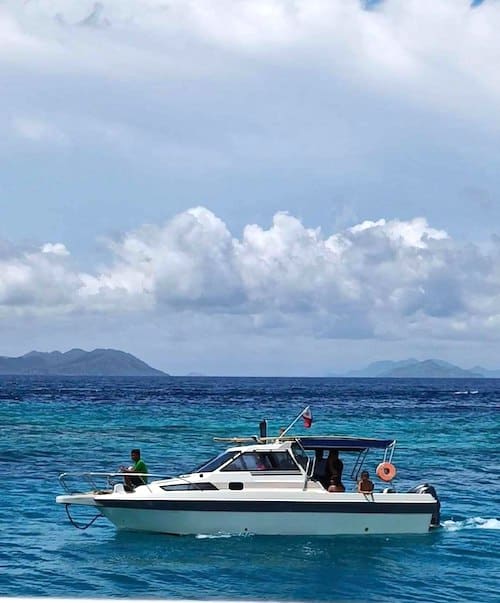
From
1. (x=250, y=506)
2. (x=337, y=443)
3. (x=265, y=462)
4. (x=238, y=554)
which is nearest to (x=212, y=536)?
(x=250, y=506)

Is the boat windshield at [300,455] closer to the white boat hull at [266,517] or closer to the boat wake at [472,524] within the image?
the white boat hull at [266,517]

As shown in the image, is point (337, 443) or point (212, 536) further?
point (337, 443)

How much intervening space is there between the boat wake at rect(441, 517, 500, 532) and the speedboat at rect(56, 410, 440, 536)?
1868mm

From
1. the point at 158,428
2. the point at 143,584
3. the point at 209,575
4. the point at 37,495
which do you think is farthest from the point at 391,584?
the point at 158,428

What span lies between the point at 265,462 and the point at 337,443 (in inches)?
97.5

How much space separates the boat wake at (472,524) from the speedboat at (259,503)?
187cm

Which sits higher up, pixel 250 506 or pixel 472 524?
pixel 250 506

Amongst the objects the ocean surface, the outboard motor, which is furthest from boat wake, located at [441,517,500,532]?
the outboard motor

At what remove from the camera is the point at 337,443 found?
94.8ft

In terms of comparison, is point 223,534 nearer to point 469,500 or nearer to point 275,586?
point 275,586

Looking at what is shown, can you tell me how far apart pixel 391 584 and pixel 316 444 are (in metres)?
6.15

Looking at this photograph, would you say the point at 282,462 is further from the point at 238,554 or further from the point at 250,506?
the point at 238,554

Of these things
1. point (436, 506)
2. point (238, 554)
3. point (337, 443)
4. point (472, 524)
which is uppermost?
point (337, 443)

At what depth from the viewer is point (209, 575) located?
76.8 feet
